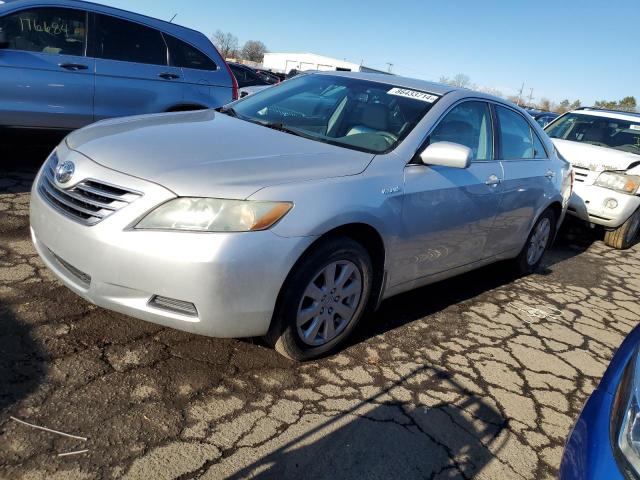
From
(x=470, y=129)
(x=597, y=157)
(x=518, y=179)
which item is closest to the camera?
(x=470, y=129)

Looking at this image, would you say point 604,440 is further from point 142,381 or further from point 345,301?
point 142,381

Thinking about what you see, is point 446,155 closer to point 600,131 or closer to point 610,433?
point 610,433

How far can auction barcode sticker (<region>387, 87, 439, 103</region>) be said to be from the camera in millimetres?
3605

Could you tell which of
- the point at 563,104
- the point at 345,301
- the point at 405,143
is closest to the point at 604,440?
the point at 345,301

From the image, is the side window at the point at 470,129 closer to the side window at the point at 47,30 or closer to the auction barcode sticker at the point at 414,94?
the auction barcode sticker at the point at 414,94

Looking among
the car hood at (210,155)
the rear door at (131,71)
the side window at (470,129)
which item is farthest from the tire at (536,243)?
the rear door at (131,71)

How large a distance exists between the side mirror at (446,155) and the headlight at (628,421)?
5.18 ft

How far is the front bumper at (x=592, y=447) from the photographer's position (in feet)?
5.15

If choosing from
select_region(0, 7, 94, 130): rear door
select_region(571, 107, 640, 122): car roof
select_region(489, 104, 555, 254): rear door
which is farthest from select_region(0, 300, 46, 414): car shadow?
select_region(571, 107, 640, 122): car roof

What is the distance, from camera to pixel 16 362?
2484 millimetres

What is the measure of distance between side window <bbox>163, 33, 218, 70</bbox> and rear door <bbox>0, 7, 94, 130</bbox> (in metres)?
0.92

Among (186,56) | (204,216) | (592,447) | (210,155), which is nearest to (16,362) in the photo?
(204,216)

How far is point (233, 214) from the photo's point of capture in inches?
94.7

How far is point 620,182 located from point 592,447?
5.53m
